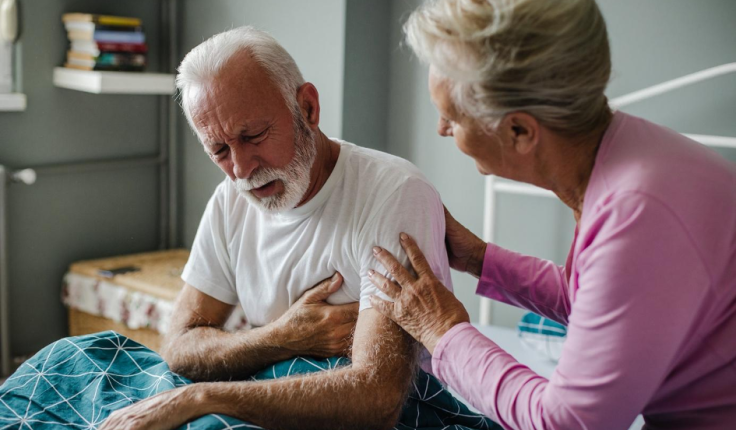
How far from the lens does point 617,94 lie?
240cm

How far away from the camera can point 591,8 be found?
99cm

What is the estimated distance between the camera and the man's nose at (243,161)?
1.43 meters

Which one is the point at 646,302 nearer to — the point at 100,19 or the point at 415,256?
the point at 415,256

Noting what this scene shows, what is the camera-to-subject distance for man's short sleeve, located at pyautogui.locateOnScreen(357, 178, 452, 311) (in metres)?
1.36

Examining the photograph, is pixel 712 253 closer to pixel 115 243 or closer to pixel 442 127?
pixel 442 127

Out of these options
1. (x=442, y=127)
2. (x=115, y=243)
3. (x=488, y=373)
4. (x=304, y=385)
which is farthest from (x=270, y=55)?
(x=115, y=243)

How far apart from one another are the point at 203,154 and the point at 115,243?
539 mm

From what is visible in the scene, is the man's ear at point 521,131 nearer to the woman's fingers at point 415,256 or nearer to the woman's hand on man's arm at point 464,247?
the woman's fingers at point 415,256

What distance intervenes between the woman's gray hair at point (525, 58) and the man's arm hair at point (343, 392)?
0.46m

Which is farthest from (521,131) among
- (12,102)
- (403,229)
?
(12,102)

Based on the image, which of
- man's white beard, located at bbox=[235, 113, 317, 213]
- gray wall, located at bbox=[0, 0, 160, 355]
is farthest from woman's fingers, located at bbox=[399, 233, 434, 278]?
gray wall, located at bbox=[0, 0, 160, 355]

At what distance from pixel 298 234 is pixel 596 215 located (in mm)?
710

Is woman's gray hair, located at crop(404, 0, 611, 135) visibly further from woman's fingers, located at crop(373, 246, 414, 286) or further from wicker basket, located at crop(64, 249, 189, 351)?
wicker basket, located at crop(64, 249, 189, 351)

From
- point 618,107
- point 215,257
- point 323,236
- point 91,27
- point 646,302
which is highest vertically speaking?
point 91,27
